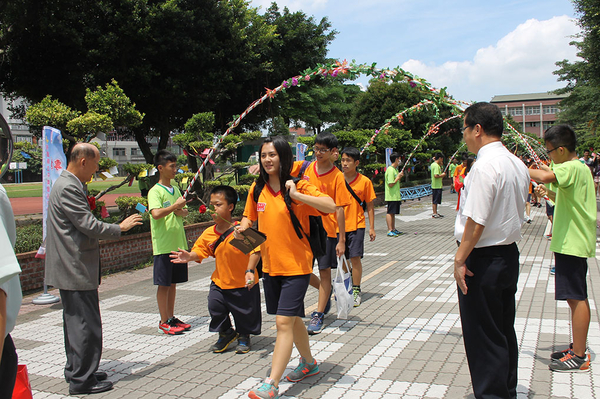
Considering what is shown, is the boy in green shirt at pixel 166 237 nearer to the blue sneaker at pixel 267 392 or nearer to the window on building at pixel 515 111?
the blue sneaker at pixel 267 392

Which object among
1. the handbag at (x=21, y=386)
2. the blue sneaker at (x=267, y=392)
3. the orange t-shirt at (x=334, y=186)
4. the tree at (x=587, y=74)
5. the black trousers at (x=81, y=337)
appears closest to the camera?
the handbag at (x=21, y=386)

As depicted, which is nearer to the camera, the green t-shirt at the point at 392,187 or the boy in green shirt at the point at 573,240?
the boy in green shirt at the point at 573,240

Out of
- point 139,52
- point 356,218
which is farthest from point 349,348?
point 139,52

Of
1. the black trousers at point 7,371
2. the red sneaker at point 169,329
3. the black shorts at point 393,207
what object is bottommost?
the red sneaker at point 169,329

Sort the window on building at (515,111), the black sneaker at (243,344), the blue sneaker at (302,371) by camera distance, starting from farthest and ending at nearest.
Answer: the window on building at (515,111) → the black sneaker at (243,344) → the blue sneaker at (302,371)

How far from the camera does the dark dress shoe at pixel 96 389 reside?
3.67m

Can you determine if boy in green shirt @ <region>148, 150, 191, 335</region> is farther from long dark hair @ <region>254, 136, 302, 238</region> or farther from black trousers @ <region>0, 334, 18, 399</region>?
black trousers @ <region>0, 334, 18, 399</region>

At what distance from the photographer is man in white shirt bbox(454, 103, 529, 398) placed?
2.88 metres

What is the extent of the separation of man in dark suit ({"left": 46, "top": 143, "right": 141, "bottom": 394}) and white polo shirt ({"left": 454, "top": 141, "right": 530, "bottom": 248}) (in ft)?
8.16

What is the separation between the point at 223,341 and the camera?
15.0 ft

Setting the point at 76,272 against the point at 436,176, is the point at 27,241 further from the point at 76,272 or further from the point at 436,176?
the point at 436,176

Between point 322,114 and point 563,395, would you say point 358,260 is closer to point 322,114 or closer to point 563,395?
point 563,395

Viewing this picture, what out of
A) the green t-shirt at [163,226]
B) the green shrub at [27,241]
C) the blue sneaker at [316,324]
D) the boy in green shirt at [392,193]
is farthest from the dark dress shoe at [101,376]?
the boy in green shirt at [392,193]

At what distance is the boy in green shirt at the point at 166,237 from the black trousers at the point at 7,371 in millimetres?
2942
